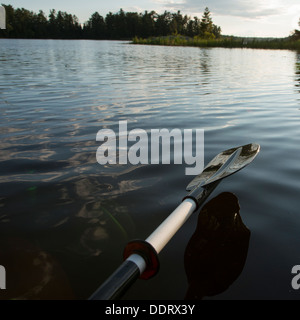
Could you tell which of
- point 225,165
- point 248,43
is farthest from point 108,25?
point 225,165

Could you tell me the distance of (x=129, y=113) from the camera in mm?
5273

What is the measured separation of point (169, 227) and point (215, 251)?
0.43 m

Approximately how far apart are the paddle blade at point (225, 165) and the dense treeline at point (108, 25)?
342 feet

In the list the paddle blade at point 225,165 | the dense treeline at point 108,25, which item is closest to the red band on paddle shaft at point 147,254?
the paddle blade at point 225,165

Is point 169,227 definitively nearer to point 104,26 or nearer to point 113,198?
point 113,198

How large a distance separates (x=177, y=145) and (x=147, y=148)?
0.42m

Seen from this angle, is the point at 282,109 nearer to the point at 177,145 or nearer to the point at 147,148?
the point at 177,145

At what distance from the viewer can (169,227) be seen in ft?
4.90

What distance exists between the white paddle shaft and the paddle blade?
36 centimetres

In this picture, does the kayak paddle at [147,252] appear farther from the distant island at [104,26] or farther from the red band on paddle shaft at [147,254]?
the distant island at [104,26]

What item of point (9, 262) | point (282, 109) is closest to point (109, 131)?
point (9, 262)

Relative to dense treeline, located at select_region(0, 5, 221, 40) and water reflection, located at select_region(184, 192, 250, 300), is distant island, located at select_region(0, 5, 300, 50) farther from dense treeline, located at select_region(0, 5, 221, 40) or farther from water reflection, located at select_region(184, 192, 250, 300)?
water reflection, located at select_region(184, 192, 250, 300)

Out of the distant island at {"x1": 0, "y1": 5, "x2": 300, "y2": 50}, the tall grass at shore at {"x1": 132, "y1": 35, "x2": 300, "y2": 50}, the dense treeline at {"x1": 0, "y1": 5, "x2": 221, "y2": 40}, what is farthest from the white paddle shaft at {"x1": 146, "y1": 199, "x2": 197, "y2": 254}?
the dense treeline at {"x1": 0, "y1": 5, "x2": 221, "y2": 40}

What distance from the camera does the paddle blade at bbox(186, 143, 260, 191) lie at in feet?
7.30
